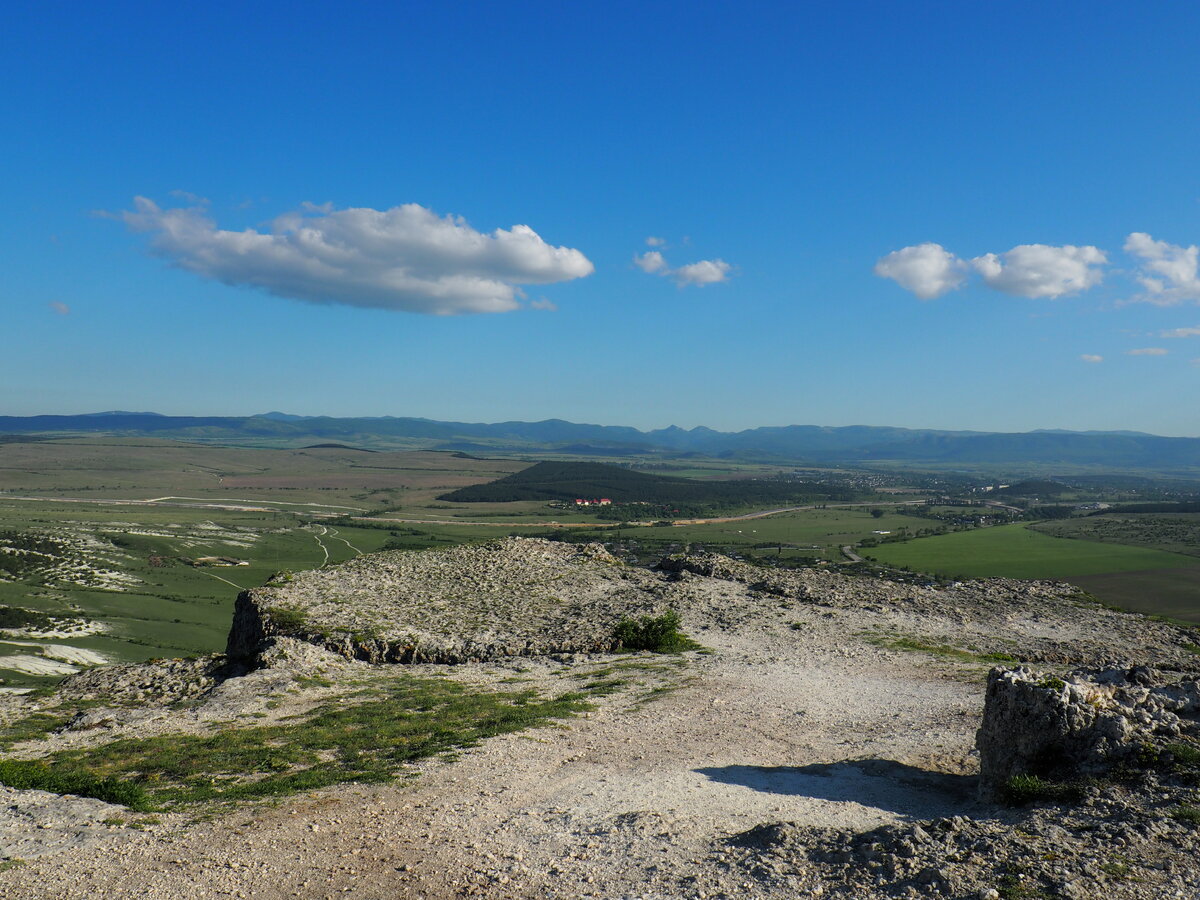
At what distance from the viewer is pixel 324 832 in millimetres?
12016

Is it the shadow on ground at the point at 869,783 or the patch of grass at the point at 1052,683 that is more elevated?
the patch of grass at the point at 1052,683

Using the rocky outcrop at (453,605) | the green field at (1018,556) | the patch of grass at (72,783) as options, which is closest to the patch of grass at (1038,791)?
the patch of grass at (72,783)

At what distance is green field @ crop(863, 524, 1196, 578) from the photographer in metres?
66.4

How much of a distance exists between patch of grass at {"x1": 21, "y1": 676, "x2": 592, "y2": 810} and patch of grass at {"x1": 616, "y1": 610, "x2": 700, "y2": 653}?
7.67 m

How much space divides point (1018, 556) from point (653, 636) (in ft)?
216

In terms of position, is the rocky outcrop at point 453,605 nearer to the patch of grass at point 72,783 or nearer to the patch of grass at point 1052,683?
the patch of grass at point 72,783

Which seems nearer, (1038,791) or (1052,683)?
(1038,791)

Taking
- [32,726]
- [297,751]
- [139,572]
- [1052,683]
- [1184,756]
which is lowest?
[139,572]

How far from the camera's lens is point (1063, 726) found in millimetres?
14070

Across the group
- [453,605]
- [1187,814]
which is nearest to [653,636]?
[453,605]

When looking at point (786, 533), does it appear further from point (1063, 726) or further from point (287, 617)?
point (1063, 726)

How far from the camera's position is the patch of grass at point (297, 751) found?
13977 mm

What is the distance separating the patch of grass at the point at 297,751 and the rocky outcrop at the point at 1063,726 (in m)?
10.3

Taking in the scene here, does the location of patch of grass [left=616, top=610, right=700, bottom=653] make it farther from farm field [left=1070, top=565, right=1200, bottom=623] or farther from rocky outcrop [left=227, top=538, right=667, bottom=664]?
farm field [left=1070, top=565, right=1200, bottom=623]
